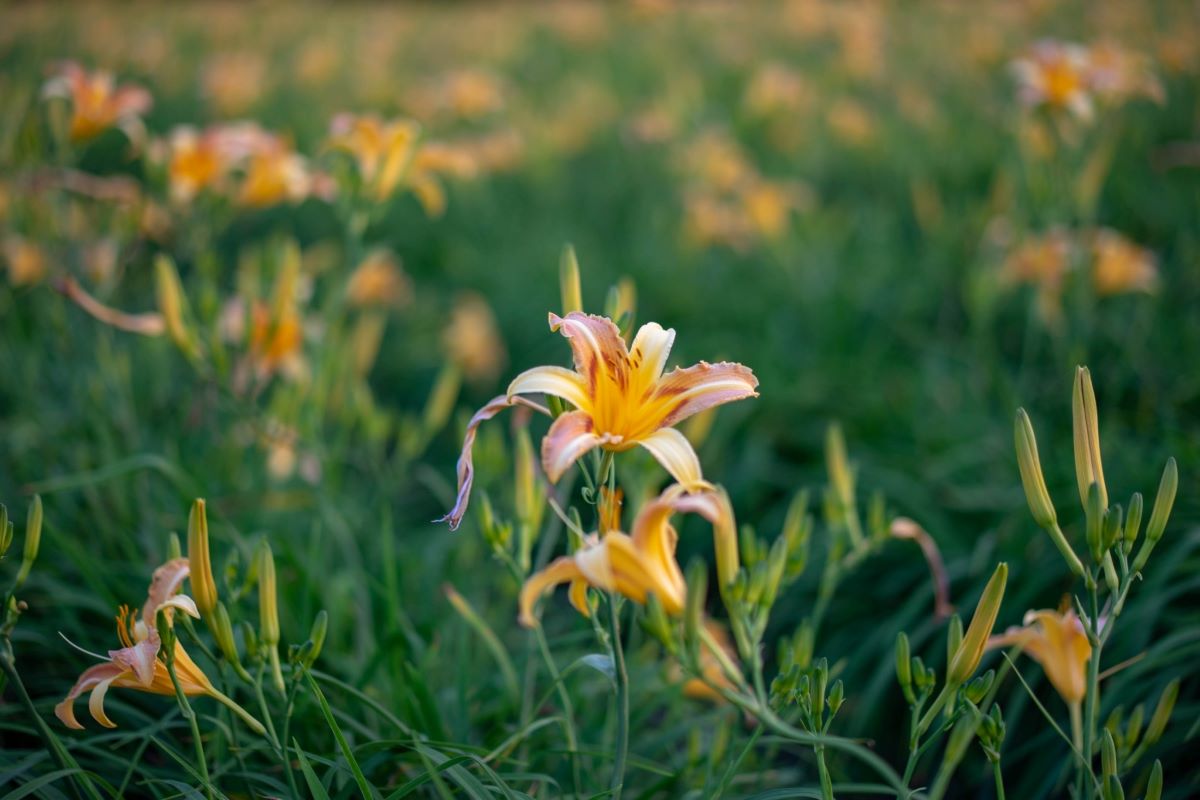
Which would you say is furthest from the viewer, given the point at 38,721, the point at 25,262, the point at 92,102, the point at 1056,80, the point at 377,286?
the point at 377,286

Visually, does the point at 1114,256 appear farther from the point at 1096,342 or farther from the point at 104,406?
the point at 104,406

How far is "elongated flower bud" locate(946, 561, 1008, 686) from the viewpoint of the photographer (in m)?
1.07

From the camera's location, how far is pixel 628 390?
1152mm

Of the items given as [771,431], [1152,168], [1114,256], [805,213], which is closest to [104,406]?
[771,431]

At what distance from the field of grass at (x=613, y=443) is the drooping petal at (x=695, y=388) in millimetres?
19

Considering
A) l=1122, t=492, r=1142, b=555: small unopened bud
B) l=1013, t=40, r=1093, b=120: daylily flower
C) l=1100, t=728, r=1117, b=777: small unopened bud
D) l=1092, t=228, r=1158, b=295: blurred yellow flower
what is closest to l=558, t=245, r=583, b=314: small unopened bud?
l=1122, t=492, r=1142, b=555: small unopened bud

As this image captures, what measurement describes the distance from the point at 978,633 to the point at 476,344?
2481mm

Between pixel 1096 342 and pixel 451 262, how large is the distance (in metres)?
2.65

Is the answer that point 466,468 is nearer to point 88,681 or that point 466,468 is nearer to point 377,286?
point 88,681

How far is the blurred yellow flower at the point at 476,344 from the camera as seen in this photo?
3361mm

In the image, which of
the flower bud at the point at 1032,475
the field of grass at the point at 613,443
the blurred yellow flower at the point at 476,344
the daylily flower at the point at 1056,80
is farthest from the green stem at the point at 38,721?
the daylily flower at the point at 1056,80

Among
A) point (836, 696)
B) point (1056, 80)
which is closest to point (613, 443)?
point (836, 696)

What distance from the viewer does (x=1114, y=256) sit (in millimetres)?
2740

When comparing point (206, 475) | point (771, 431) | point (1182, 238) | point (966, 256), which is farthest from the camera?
point (966, 256)
